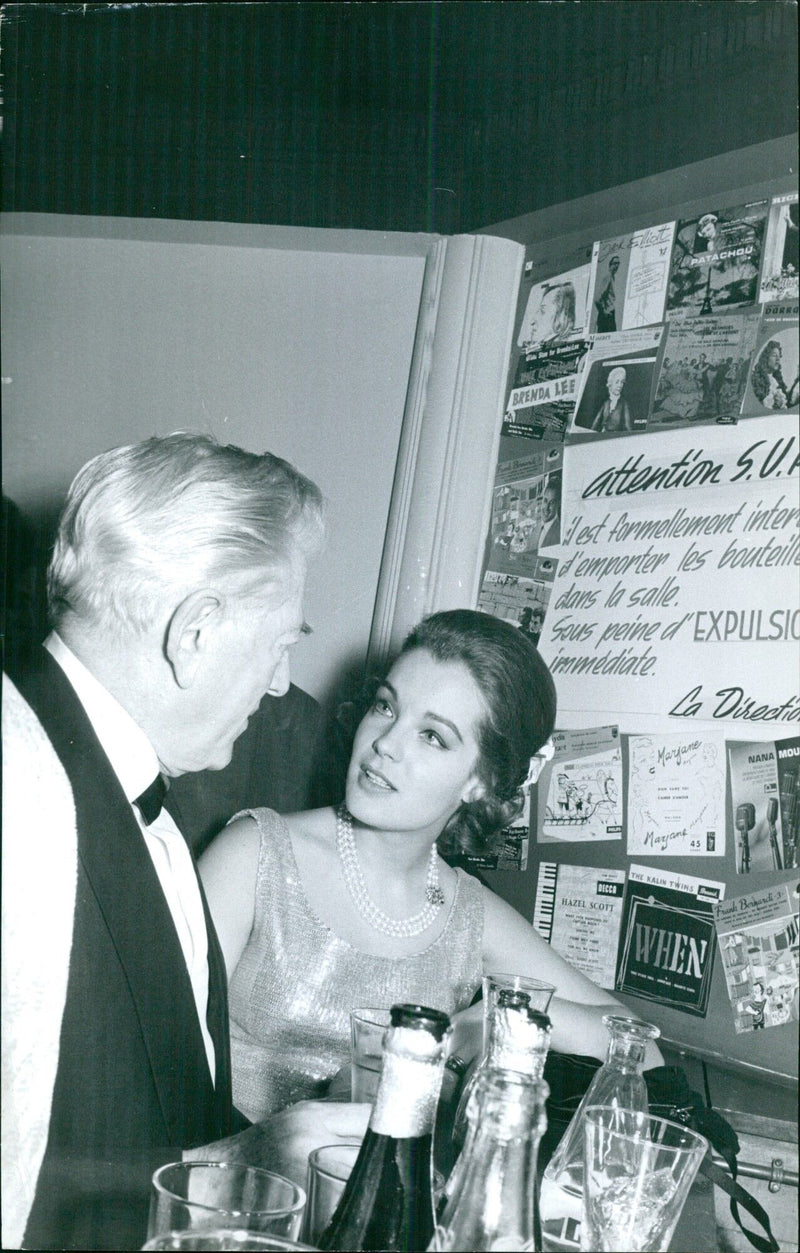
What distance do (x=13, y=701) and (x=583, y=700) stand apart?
0.94 m

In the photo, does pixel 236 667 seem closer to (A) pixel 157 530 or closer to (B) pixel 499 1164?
(A) pixel 157 530

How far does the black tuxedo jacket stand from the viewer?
71 cm

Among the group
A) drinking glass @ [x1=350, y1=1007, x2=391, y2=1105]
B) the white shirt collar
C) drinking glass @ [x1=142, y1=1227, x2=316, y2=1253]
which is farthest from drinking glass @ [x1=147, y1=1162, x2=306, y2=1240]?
the white shirt collar

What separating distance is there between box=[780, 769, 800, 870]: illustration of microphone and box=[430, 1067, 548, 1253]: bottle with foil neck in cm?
88

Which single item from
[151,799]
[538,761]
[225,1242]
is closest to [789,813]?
[538,761]

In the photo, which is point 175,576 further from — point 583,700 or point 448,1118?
point 583,700

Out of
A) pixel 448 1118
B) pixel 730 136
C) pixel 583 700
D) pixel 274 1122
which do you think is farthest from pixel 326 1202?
pixel 730 136

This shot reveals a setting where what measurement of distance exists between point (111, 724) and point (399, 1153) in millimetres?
457

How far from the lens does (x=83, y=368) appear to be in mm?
1259

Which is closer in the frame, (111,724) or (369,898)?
(111,724)

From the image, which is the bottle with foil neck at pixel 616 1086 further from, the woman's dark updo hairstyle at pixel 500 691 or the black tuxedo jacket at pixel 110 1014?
the woman's dark updo hairstyle at pixel 500 691

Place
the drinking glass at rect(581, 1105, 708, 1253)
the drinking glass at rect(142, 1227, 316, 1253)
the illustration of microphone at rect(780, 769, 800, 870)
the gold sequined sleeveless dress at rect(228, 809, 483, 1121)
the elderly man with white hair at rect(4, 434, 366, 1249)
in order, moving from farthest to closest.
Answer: the gold sequined sleeveless dress at rect(228, 809, 483, 1121)
the illustration of microphone at rect(780, 769, 800, 870)
the elderly man with white hair at rect(4, 434, 366, 1249)
the drinking glass at rect(581, 1105, 708, 1253)
the drinking glass at rect(142, 1227, 316, 1253)

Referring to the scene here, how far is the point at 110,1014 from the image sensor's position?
726 mm

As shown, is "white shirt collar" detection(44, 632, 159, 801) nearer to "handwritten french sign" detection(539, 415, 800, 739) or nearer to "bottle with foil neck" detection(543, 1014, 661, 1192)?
"bottle with foil neck" detection(543, 1014, 661, 1192)
